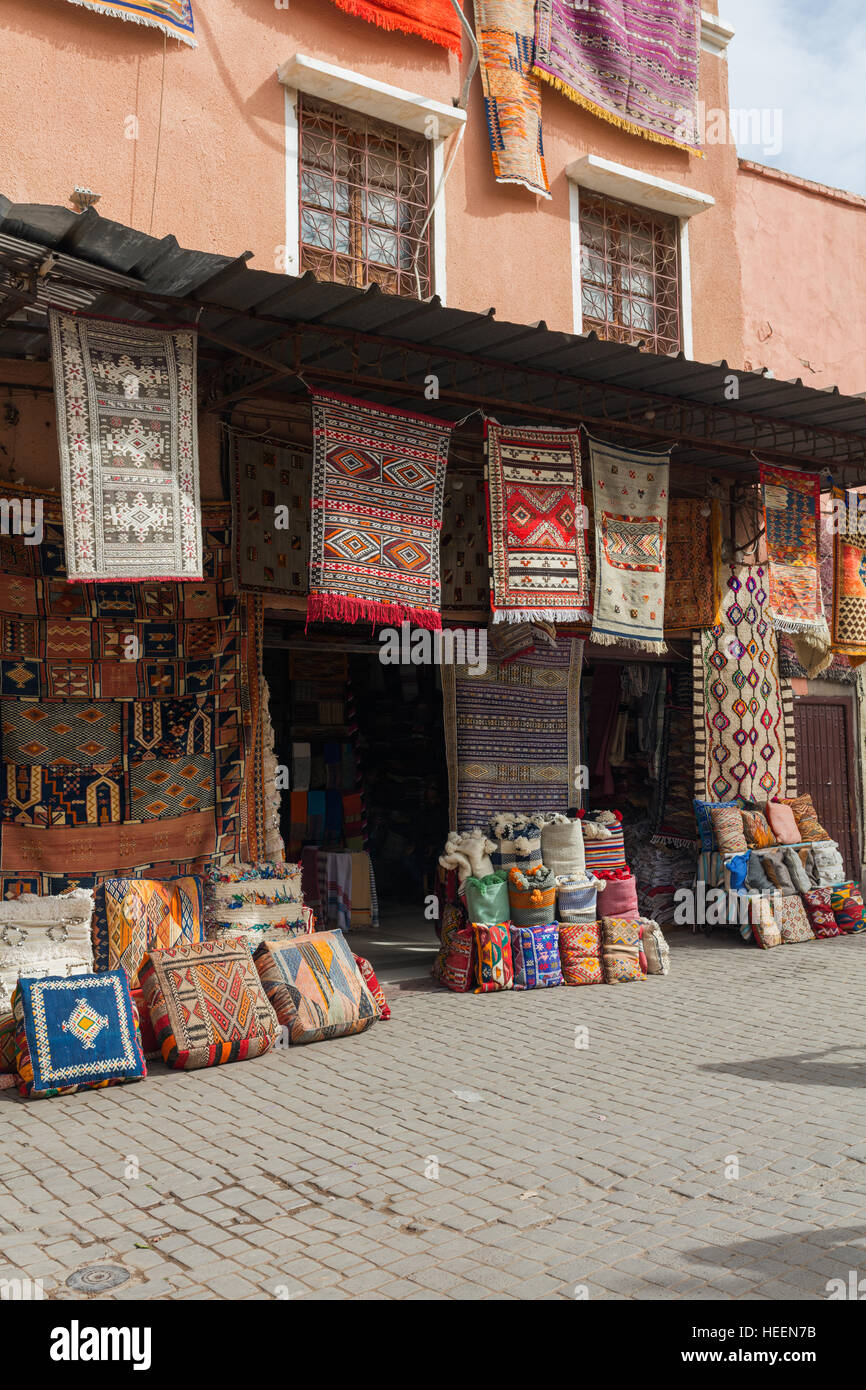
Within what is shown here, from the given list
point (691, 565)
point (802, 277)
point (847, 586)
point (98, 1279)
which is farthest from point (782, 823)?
point (98, 1279)

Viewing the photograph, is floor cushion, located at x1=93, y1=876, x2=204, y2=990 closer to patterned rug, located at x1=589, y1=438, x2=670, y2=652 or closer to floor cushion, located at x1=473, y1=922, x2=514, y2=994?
floor cushion, located at x1=473, y1=922, x2=514, y2=994

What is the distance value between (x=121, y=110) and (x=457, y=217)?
2818 millimetres

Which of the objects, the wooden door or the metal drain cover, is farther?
the wooden door

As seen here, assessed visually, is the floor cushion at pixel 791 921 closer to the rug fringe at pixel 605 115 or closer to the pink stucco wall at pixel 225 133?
the pink stucco wall at pixel 225 133

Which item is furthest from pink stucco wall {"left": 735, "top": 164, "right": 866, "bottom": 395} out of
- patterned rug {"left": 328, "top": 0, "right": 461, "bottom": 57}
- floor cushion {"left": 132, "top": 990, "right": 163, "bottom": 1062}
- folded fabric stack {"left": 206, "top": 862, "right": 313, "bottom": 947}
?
floor cushion {"left": 132, "top": 990, "right": 163, "bottom": 1062}

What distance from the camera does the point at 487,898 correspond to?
7.82 meters

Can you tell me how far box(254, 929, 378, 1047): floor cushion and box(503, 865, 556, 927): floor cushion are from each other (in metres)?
1.54

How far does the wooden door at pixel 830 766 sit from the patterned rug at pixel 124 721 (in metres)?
6.34

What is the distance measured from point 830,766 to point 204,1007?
812 cm

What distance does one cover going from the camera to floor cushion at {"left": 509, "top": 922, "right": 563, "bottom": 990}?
7.86 metres

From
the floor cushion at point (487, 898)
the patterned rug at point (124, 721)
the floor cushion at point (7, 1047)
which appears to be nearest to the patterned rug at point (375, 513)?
the patterned rug at point (124, 721)

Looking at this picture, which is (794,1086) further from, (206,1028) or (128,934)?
(128,934)

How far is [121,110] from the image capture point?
7176 millimetres

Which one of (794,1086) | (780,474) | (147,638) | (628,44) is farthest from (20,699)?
(628,44)
